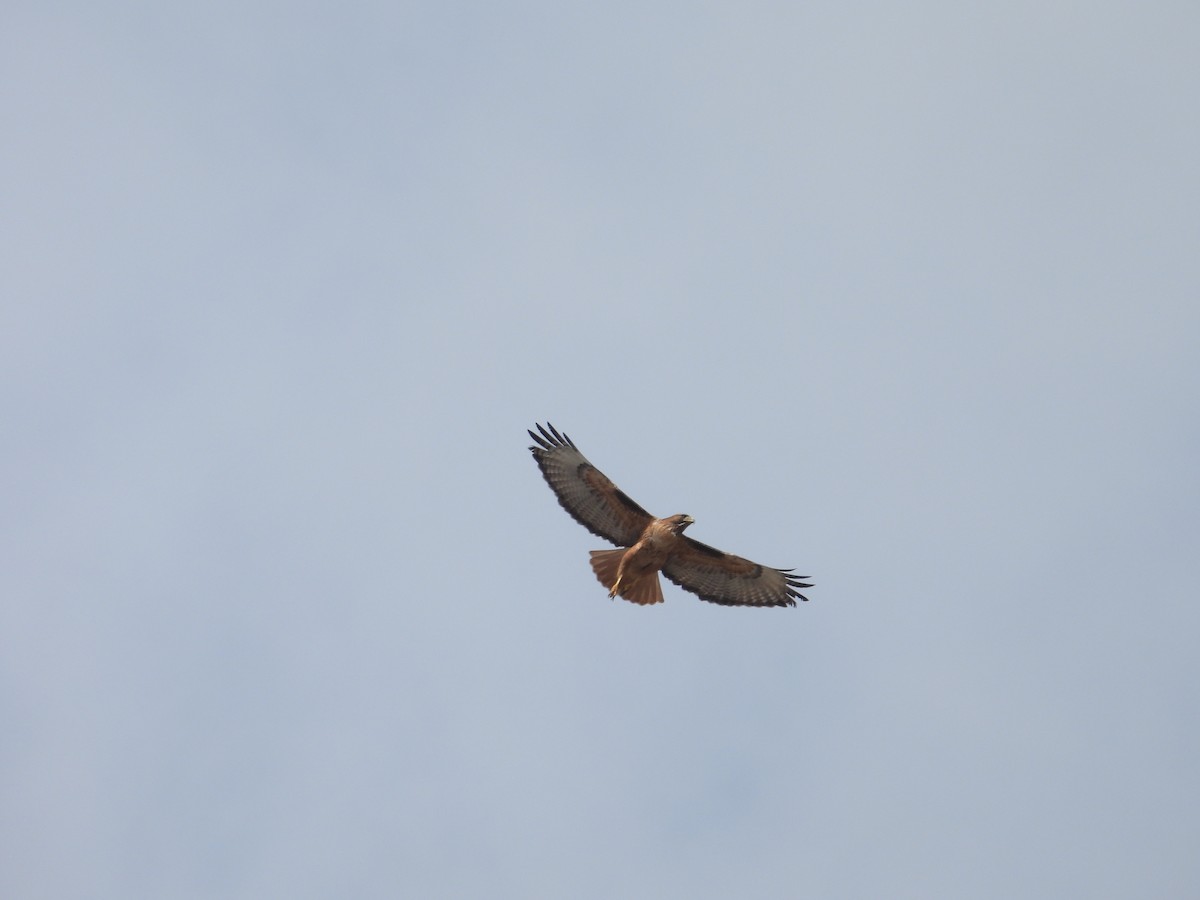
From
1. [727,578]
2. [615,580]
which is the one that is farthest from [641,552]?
[727,578]

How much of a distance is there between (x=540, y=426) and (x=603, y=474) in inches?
46.1

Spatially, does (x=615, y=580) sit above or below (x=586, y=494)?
below

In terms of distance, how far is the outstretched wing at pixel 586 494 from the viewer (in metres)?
16.5

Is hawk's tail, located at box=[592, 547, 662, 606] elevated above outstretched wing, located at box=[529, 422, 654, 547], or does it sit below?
below

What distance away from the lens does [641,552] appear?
1614cm

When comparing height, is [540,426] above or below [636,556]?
above

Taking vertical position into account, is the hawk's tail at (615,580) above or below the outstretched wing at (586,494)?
below

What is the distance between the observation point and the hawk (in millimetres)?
16219

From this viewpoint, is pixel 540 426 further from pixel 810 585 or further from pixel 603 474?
pixel 810 585

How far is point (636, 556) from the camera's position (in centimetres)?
1614

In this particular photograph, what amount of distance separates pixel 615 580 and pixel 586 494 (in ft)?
4.11

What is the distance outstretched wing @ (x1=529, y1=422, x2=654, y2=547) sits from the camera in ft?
54.2

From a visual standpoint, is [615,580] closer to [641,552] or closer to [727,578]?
[641,552]

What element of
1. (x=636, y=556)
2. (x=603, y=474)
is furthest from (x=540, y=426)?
(x=636, y=556)
